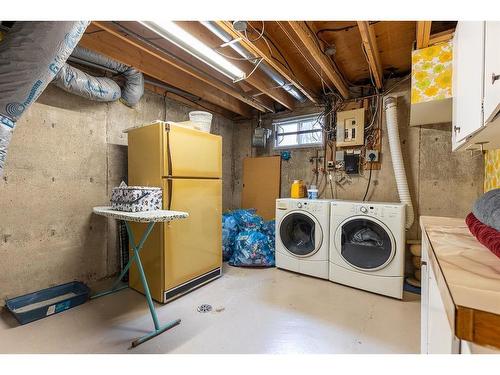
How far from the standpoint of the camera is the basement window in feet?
11.6

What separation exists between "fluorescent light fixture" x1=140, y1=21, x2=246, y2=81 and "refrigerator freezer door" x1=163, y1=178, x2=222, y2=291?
1.15 meters

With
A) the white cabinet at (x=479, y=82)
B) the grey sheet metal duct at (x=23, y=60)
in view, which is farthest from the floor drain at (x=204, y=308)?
the white cabinet at (x=479, y=82)

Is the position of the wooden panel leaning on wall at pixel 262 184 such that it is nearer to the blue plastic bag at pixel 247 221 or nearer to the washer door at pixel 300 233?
the blue plastic bag at pixel 247 221

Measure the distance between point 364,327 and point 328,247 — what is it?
3.25ft

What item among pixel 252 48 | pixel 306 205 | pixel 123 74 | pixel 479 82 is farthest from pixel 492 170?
pixel 123 74

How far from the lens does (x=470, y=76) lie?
116cm

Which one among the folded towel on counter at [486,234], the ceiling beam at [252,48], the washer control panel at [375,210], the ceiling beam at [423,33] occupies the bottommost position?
the washer control panel at [375,210]

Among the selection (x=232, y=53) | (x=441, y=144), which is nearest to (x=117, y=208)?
(x=232, y=53)

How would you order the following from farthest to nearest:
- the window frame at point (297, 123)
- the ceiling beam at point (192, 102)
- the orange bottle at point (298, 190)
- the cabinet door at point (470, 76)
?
the window frame at point (297, 123)
the orange bottle at point (298, 190)
the ceiling beam at point (192, 102)
the cabinet door at point (470, 76)

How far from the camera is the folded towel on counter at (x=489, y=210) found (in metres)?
0.85

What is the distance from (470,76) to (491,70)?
38 centimetres

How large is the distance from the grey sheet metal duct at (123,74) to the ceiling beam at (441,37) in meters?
2.88

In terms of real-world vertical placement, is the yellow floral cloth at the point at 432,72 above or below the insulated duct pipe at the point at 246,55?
below

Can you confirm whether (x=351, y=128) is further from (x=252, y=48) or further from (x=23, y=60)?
(x=23, y=60)
